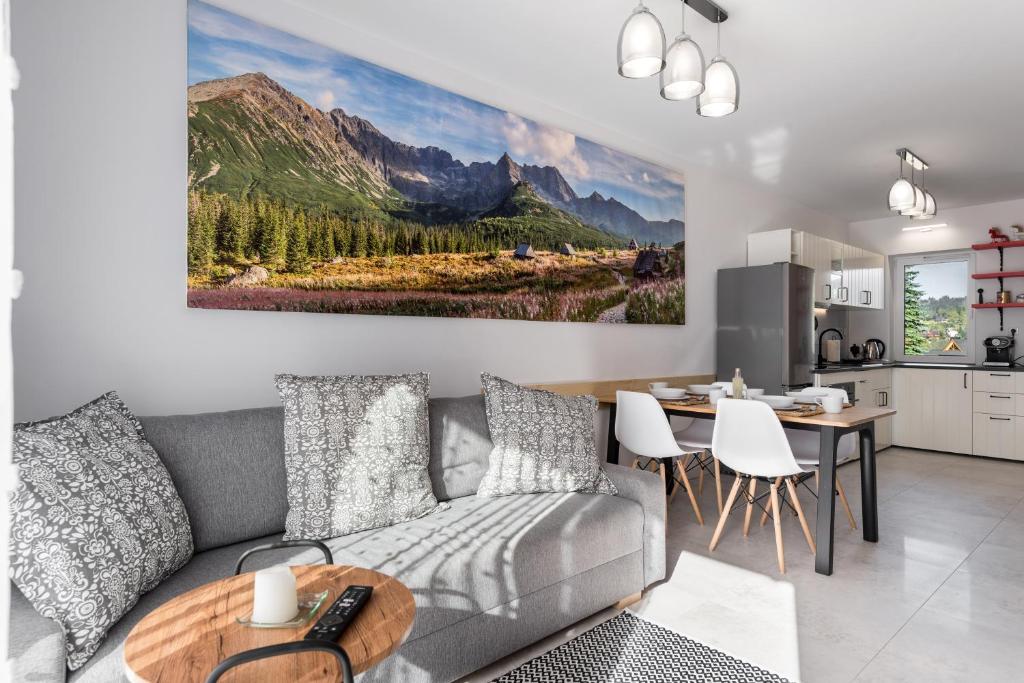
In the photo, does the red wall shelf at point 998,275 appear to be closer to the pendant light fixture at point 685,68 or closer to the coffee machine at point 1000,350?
the coffee machine at point 1000,350

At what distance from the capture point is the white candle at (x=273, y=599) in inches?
48.2

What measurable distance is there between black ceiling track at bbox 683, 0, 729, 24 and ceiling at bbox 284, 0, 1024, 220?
8cm

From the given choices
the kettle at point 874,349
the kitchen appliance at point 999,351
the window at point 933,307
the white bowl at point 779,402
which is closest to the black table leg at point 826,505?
the white bowl at point 779,402

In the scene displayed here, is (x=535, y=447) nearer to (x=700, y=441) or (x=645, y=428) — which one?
(x=645, y=428)

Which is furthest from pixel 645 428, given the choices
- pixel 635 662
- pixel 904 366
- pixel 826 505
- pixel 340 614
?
pixel 904 366

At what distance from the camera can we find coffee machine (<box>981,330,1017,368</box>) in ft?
19.5

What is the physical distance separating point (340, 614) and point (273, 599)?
14 centimetres

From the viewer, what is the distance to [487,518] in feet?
7.47

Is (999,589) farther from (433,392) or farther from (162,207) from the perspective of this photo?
(162,207)

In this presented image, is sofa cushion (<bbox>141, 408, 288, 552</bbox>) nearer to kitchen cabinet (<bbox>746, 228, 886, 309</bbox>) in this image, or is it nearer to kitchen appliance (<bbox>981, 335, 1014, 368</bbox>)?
kitchen cabinet (<bbox>746, 228, 886, 309</bbox>)

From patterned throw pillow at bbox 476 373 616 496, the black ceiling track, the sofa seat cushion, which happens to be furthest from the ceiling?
the sofa seat cushion

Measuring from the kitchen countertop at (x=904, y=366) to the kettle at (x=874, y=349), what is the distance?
14 cm

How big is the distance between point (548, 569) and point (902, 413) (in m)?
5.78

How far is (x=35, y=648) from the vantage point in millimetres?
1226
